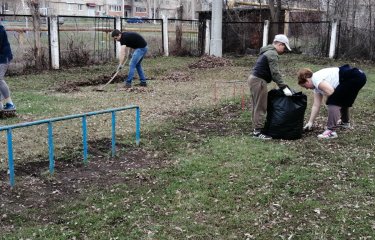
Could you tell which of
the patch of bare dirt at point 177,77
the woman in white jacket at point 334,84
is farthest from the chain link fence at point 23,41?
the woman in white jacket at point 334,84

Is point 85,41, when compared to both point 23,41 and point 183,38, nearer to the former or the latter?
point 23,41

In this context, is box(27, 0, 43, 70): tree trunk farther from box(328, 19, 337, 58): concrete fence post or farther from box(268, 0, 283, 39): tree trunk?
box(328, 19, 337, 58): concrete fence post

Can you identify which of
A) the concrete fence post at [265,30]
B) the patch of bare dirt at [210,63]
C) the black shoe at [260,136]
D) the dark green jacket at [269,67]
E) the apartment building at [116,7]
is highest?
the apartment building at [116,7]

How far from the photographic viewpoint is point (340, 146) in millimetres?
6242

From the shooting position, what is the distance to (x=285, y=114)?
252 inches

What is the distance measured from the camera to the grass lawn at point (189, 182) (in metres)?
3.85

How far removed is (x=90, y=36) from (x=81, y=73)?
3.39m

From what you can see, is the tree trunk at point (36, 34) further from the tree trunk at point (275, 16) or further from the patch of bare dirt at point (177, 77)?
the tree trunk at point (275, 16)

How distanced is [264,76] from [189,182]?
2372 mm

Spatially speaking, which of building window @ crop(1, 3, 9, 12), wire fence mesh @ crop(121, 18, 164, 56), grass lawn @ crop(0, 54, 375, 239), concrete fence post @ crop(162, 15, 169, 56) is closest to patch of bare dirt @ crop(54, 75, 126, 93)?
grass lawn @ crop(0, 54, 375, 239)

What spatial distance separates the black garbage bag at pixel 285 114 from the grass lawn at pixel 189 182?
168 mm

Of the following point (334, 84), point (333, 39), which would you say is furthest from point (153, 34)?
point (334, 84)

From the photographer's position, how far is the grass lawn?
12.6ft

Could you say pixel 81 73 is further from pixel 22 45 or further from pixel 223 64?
pixel 223 64
